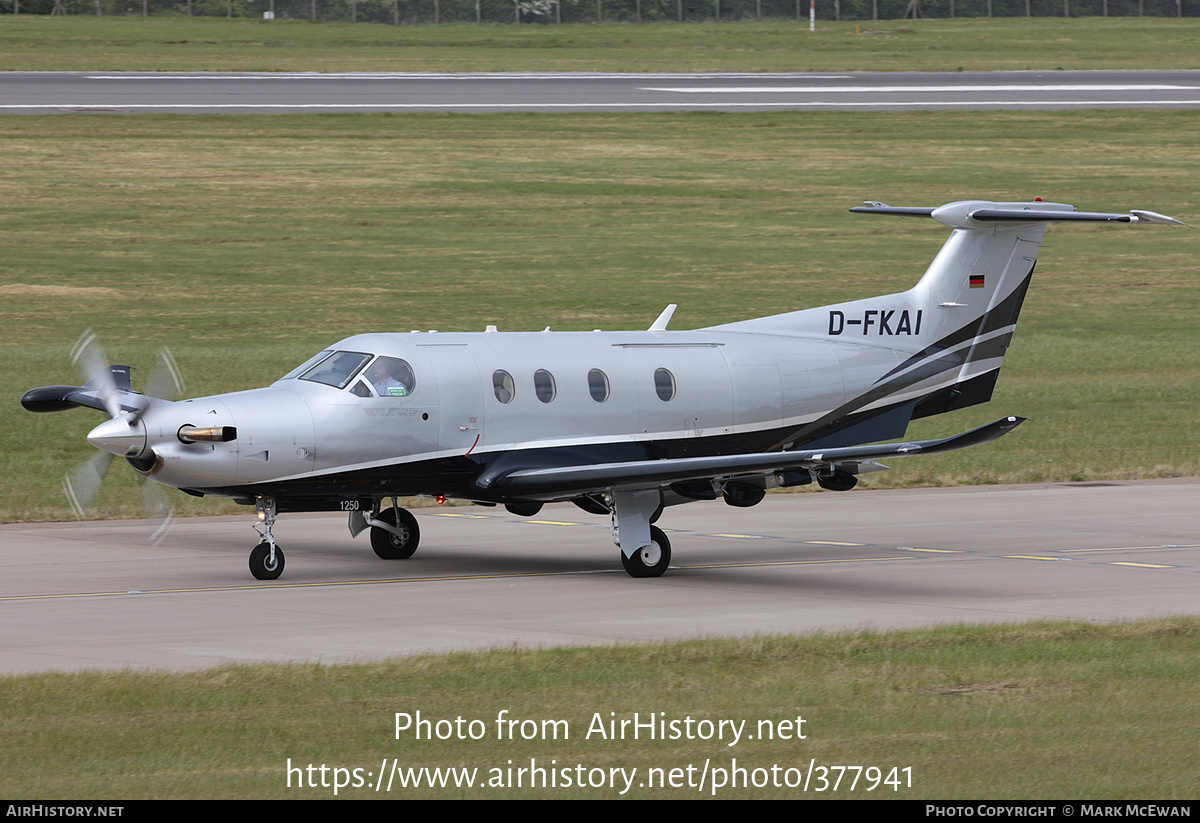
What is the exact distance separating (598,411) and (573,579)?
6.97 ft

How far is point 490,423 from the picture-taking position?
1927cm

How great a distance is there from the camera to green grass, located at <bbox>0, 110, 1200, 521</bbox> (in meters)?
34.4

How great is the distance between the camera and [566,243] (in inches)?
1989

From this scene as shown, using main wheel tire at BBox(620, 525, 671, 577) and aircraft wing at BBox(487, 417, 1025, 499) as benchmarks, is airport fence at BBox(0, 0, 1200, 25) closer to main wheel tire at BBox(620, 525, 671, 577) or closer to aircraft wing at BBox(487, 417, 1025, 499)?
aircraft wing at BBox(487, 417, 1025, 499)

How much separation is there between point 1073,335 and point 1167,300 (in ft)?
18.4

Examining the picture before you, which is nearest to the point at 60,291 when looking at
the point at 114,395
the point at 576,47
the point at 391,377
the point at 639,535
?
the point at 114,395

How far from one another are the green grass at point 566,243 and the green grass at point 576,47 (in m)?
15.7

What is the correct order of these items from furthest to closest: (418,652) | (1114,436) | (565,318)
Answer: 1. (565,318)
2. (1114,436)
3. (418,652)

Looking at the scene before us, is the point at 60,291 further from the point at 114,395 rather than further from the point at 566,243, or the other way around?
the point at 114,395

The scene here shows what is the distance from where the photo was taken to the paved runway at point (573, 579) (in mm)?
15438

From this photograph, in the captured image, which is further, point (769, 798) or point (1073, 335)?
point (1073, 335)

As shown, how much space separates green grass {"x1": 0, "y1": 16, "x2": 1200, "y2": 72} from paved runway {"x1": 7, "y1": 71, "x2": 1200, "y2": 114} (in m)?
3.20
